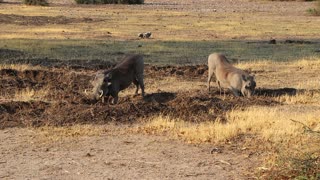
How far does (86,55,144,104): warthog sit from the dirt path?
262cm

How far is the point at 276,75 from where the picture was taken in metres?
20.0

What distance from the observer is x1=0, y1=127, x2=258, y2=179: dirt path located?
9320 millimetres

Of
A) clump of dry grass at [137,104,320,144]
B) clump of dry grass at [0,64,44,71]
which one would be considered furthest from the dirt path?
clump of dry grass at [0,64,44,71]

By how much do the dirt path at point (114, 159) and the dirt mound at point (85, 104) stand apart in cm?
109

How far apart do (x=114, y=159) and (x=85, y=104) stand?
13.7 ft

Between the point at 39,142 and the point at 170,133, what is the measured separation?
2.32m

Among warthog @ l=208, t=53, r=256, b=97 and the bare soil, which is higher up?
warthog @ l=208, t=53, r=256, b=97

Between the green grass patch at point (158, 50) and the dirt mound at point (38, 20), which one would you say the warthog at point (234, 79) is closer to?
the green grass patch at point (158, 50)

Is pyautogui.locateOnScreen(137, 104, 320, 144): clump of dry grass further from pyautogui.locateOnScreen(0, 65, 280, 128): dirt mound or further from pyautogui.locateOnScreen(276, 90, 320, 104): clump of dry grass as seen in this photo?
pyautogui.locateOnScreen(276, 90, 320, 104): clump of dry grass

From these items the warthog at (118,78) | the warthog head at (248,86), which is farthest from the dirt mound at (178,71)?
the warthog head at (248,86)

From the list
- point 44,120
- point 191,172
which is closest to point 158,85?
point 44,120

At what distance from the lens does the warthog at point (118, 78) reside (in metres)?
14.3

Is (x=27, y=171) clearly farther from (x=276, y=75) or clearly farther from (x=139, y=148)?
(x=276, y=75)

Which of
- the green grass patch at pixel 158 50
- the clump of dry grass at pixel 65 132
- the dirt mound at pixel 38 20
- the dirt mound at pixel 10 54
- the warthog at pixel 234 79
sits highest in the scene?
the warthog at pixel 234 79
